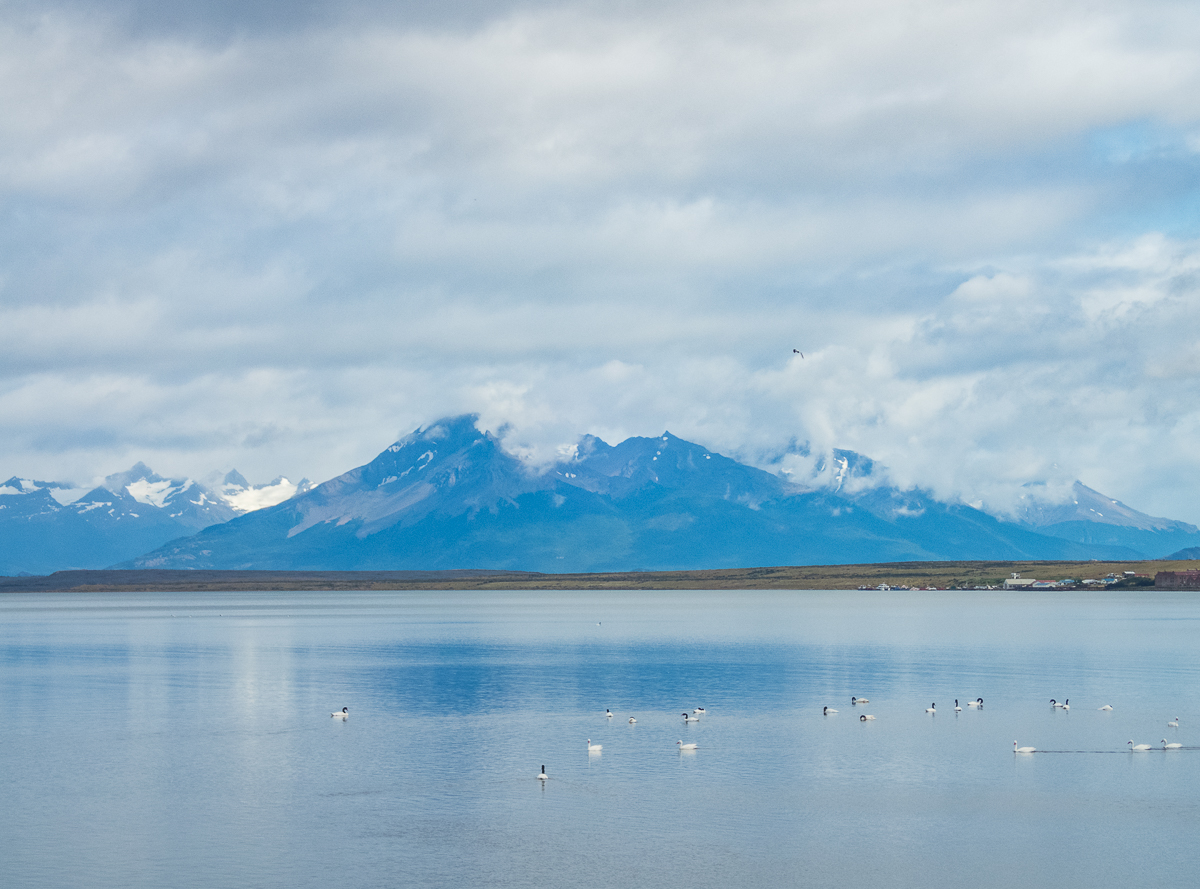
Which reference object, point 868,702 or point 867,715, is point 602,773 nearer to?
point 867,715

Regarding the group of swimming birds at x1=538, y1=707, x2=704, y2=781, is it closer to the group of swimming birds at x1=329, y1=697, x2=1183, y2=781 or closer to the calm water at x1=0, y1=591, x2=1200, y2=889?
the group of swimming birds at x1=329, y1=697, x2=1183, y2=781

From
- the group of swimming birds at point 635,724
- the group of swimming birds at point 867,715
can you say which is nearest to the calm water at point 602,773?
the group of swimming birds at point 635,724

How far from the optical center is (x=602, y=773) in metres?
50.7

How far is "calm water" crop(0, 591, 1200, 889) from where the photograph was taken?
36.8 metres

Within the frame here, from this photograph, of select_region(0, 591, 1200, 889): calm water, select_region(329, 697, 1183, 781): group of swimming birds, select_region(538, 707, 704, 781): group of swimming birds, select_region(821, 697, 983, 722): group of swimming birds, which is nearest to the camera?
select_region(0, 591, 1200, 889): calm water

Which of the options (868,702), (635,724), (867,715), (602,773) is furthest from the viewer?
(868,702)

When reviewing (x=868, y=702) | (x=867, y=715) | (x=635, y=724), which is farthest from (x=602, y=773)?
(x=868, y=702)

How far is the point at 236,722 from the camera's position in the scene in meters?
66.5

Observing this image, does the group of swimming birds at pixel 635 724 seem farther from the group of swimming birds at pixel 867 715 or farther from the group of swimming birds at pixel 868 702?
the group of swimming birds at pixel 868 702

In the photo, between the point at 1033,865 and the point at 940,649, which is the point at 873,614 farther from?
the point at 1033,865

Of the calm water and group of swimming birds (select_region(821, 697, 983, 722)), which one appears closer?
the calm water

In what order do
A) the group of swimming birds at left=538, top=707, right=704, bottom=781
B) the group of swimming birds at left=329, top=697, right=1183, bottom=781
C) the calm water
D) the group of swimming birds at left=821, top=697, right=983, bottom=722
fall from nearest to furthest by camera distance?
the calm water → the group of swimming birds at left=538, top=707, right=704, bottom=781 → the group of swimming birds at left=329, top=697, right=1183, bottom=781 → the group of swimming birds at left=821, top=697, right=983, bottom=722

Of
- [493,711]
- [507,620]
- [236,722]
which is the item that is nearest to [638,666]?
[493,711]

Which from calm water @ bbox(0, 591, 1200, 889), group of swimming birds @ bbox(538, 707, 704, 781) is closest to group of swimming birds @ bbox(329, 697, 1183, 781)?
group of swimming birds @ bbox(538, 707, 704, 781)
